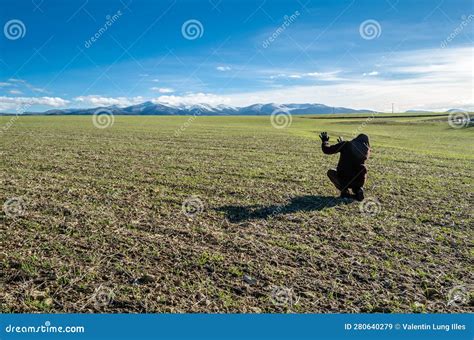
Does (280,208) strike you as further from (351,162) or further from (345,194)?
(351,162)

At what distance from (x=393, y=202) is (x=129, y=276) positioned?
10.1 metres

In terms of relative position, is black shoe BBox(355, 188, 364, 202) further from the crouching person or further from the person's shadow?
A: the person's shadow

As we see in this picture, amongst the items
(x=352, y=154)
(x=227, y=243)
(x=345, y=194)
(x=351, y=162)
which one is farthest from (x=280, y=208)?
(x=227, y=243)

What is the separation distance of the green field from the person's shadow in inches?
2.6

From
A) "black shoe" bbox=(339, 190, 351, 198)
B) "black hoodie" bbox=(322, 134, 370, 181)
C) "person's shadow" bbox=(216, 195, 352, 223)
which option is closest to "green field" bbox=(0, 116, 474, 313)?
"person's shadow" bbox=(216, 195, 352, 223)

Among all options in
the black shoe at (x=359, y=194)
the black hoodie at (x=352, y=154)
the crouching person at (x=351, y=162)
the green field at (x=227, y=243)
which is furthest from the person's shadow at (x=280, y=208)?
the black hoodie at (x=352, y=154)

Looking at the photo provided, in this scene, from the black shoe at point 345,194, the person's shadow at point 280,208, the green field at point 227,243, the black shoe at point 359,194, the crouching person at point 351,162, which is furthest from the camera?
the black shoe at point 345,194

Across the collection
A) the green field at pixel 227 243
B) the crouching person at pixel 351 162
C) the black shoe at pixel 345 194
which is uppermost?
the crouching person at pixel 351 162

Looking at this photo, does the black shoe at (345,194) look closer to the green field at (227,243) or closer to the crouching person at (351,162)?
the crouching person at (351,162)

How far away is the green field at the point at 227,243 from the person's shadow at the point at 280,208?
0.22 feet

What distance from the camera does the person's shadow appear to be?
11.6 m

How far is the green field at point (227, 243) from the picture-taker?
267 inches

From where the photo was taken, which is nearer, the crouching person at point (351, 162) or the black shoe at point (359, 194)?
the crouching person at point (351, 162)

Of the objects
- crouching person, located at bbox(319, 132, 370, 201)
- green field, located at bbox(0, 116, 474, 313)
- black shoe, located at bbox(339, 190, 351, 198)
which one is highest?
crouching person, located at bbox(319, 132, 370, 201)
